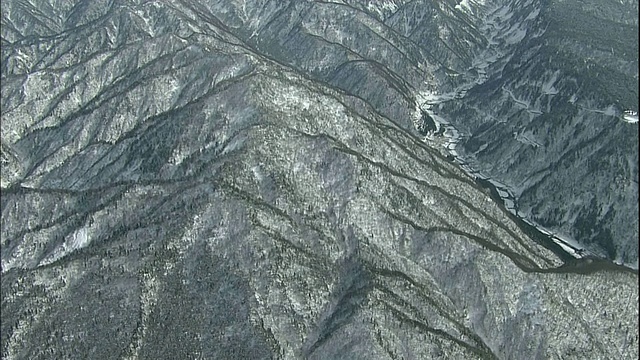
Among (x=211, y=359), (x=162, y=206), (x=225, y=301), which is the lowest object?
(x=211, y=359)

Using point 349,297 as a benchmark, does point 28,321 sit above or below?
below

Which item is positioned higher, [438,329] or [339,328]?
[438,329]

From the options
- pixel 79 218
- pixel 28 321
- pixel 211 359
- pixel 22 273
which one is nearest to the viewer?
pixel 211 359

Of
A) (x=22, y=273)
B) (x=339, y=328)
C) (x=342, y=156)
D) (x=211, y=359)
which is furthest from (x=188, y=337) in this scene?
(x=342, y=156)

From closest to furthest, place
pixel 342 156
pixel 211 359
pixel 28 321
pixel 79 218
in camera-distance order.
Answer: pixel 211 359 → pixel 28 321 → pixel 79 218 → pixel 342 156

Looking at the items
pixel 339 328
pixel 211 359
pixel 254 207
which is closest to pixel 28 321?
pixel 211 359

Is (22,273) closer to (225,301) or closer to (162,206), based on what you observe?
(162,206)

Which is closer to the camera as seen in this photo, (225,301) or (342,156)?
(225,301)

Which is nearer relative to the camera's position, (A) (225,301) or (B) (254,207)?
(A) (225,301)

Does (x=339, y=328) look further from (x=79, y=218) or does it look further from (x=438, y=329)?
(x=79, y=218)
